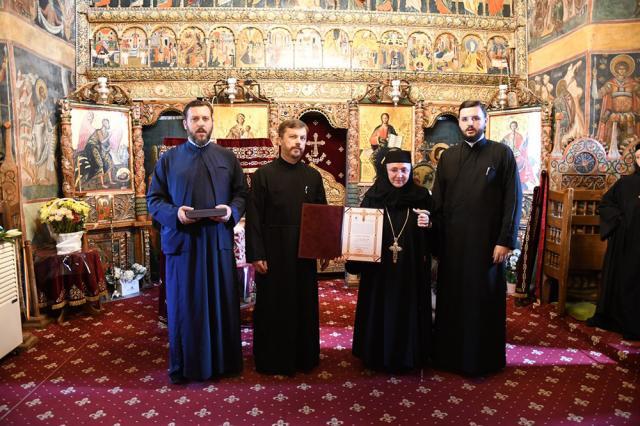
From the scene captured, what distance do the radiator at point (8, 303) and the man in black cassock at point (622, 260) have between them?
635 centimetres

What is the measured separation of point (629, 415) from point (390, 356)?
1.84 meters

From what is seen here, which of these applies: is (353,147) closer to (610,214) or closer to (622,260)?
(610,214)

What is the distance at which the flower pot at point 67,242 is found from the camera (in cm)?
593

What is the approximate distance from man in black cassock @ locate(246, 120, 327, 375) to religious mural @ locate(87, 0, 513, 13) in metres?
4.78

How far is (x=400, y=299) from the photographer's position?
3996mm

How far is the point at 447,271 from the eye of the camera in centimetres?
412

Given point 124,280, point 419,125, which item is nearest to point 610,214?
point 419,125

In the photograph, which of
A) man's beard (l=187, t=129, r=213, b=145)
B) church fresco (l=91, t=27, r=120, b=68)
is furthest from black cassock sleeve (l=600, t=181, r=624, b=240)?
church fresco (l=91, t=27, r=120, b=68)

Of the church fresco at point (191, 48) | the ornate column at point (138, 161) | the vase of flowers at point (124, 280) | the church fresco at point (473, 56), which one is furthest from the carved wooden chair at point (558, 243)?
the ornate column at point (138, 161)

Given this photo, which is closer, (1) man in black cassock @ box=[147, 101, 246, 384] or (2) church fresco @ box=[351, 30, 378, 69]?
(1) man in black cassock @ box=[147, 101, 246, 384]

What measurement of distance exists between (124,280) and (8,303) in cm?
238

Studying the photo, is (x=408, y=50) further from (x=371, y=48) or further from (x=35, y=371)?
(x=35, y=371)

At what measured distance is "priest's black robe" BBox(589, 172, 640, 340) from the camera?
4719mm

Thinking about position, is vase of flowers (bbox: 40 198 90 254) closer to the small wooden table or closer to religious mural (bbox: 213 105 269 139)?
the small wooden table
